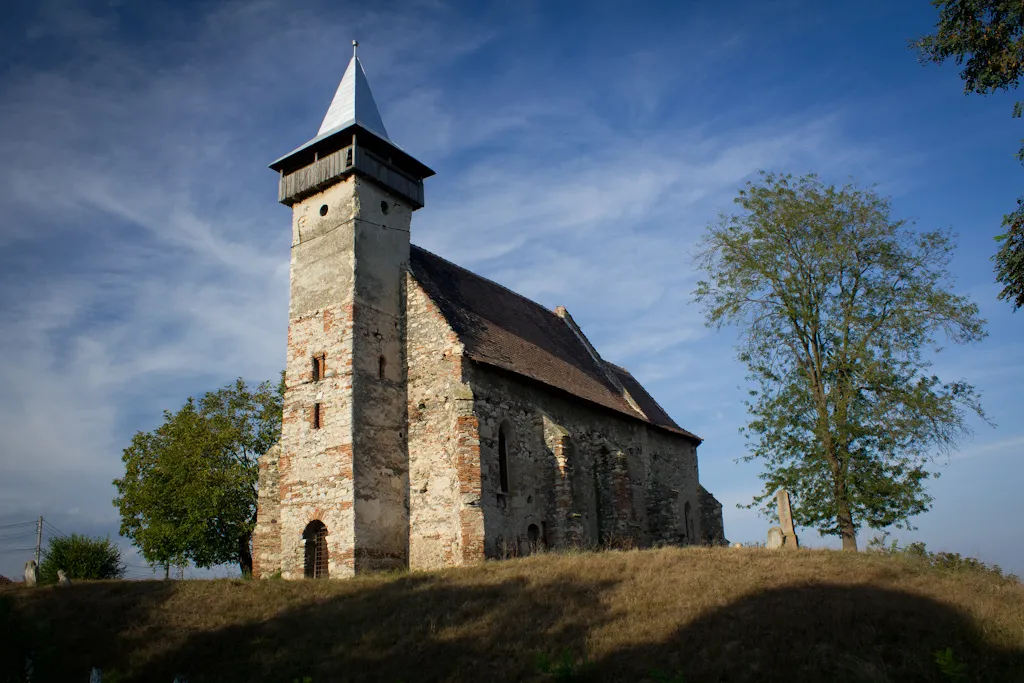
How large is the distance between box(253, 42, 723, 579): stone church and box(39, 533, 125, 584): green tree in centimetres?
1188

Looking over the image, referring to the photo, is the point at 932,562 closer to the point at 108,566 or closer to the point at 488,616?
the point at 488,616

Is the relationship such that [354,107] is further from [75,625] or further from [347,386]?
[75,625]

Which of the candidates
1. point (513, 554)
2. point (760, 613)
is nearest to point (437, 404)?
point (513, 554)

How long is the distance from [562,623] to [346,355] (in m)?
10.1

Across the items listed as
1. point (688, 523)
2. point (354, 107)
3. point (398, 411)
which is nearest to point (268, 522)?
point (398, 411)

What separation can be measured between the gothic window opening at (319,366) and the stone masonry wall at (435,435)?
7.94 feet

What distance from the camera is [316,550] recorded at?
1992 centimetres

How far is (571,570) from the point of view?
1628 centimetres

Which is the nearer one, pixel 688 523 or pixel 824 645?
pixel 824 645

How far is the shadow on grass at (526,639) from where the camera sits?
1082 cm

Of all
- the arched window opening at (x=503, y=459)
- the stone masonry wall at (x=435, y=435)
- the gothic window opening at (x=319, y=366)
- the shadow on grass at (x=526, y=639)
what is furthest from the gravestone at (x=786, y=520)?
the gothic window opening at (x=319, y=366)

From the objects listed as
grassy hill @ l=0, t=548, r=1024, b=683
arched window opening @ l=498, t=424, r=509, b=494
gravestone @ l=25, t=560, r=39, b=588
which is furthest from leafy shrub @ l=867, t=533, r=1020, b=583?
gravestone @ l=25, t=560, r=39, b=588

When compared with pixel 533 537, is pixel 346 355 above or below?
above

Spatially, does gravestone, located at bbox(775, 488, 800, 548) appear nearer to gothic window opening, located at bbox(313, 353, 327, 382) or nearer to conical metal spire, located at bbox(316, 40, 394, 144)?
gothic window opening, located at bbox(313, 353, 327, 382)
